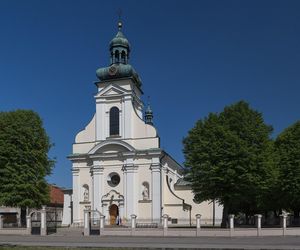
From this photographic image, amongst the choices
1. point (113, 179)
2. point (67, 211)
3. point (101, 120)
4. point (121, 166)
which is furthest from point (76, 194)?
point (101, 120)

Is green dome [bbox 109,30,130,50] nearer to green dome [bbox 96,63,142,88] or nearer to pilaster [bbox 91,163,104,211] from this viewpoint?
green dome [bbox 96,63,142,88]

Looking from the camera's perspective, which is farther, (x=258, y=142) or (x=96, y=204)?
(x=96, y=204)

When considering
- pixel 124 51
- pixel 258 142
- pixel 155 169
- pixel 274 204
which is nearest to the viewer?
pixel 258 142

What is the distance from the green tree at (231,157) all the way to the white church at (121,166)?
9383 mm

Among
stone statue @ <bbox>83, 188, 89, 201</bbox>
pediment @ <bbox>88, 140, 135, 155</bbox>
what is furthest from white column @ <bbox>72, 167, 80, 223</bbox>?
pediment @ <bbox>88, 140, 135, 155</bbox>

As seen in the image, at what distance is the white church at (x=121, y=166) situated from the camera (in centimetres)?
5519

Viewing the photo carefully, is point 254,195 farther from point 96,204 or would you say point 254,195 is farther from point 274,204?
point 96,204

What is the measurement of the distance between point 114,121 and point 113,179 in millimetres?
6885

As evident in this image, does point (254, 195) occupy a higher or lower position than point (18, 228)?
higher

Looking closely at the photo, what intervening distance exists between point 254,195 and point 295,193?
3.85m

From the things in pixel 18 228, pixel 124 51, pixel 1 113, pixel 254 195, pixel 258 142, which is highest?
pixel 124 51

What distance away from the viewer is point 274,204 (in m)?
49.2

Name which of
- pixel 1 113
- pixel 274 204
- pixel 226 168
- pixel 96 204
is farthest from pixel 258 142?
pixel 1 113

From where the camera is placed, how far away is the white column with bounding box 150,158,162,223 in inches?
2132
